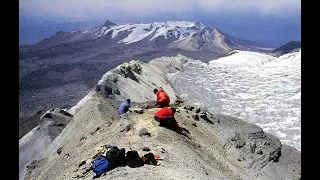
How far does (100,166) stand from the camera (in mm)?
9336

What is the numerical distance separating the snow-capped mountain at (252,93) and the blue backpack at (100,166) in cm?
1983

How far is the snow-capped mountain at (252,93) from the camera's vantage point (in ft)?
108

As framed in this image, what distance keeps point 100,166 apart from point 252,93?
131 ft

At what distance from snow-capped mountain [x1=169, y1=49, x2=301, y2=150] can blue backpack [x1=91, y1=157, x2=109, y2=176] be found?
65.1 ft

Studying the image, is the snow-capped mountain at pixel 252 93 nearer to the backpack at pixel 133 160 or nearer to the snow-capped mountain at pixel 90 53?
the backpack at pixel 133 160

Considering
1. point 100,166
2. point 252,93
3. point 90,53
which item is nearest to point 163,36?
point 90,53

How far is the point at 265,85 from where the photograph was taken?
51.5m

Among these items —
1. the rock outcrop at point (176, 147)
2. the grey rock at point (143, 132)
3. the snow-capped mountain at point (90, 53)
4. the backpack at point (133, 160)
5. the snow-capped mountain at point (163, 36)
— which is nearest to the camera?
the backpack at point (133, 160)

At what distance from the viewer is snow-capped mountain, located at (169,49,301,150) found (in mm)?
32772

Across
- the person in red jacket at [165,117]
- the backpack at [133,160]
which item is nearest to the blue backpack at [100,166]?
the backpack at [133,160]

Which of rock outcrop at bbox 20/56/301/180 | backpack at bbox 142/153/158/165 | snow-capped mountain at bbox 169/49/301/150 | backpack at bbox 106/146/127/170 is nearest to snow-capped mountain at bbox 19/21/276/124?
rock outcrop at bbox 20/56/301/180

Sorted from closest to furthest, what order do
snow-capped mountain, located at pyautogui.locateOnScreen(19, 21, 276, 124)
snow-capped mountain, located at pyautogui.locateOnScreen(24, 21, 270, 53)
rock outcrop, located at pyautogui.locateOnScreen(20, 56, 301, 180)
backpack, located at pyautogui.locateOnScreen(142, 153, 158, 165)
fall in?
backpack, located at pyautogui.locateOnScreen(142, 153, 158, 165)
rock outcrop, located at pyautogui.locateOnScreen(20, 56, 301, 180)
snow-capped mountain, located at pyautogui.locateOnScreen(19, 21, 276, 124)
snow-capped mountain, located at pyautogui.locateOnScreen(24, 21, 270, 53)

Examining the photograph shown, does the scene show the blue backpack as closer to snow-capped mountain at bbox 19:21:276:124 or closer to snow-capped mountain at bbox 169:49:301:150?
snow-capped mountain at bbox 19:21:276:124
